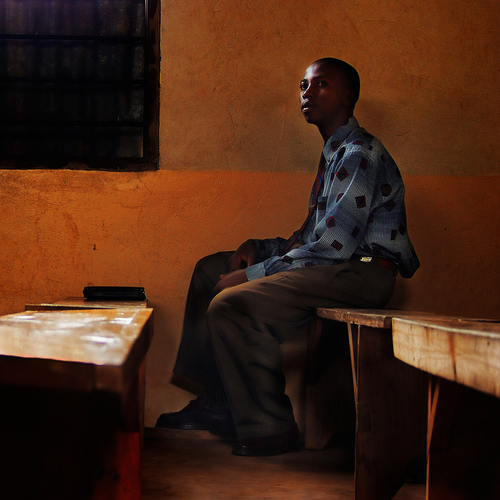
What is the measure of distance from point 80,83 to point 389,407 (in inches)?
81.0

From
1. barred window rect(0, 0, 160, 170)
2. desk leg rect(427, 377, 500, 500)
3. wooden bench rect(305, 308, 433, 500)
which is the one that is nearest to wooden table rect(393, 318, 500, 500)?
desk leg rect(427, 377, 500, 500)

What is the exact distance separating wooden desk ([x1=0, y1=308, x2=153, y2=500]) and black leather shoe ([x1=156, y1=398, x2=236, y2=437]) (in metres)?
1.17

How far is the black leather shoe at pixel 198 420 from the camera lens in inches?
87.5

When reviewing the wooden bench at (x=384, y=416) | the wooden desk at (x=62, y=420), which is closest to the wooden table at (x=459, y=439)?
the wooden bench at (x=384, y=416)

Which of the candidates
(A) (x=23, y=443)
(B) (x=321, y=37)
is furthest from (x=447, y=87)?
(A) (x=23, y=443)

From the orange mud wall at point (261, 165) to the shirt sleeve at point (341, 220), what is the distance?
1.96ft

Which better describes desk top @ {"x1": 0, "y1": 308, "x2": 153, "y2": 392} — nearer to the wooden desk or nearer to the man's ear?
the wooden desk

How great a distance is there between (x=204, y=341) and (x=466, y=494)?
143 cm

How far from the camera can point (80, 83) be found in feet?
8.66

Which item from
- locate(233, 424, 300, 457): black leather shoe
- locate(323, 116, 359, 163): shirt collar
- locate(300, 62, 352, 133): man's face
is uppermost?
locate(300, 62, 352, 133): man's face

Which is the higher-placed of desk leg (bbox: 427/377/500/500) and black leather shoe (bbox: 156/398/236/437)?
desk leg (bbox: 427/377/500/500)

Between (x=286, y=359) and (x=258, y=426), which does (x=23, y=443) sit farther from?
(x=286, y=359)

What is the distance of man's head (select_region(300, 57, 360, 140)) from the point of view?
7.49ft

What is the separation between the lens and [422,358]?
0.89 metres
